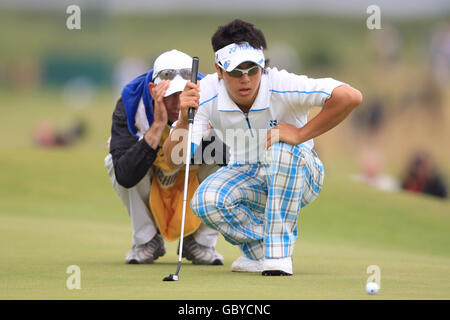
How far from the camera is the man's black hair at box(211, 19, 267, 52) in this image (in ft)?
17.8

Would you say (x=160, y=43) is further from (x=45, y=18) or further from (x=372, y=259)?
(x=372, y=259)

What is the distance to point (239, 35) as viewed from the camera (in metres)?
5.44

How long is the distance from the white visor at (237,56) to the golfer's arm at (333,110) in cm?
48

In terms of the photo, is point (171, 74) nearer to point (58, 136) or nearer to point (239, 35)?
point (239, 35)

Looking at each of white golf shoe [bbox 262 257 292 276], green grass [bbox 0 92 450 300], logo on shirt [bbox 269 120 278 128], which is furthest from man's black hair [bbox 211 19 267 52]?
green grass [bbox 0 92 450 300]

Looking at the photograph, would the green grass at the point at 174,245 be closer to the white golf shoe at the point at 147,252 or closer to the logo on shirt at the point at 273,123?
the white golf shoe at the point at 147,252

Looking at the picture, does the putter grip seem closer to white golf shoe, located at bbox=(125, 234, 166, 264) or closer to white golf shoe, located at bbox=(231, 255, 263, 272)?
white golf shoe, located at bbox=(231, 255, 263, 272)

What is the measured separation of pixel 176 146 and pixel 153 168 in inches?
33.6

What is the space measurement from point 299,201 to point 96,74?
1325 inches

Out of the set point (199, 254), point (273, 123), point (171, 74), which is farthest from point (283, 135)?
point (199, 254)

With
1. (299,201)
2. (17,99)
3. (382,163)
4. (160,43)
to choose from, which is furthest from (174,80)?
(160,43)

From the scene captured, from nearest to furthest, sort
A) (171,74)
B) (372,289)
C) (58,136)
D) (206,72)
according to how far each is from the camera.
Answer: (372,289) → (171,74) → (58,136) → (206,72)

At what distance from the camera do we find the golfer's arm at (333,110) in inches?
208

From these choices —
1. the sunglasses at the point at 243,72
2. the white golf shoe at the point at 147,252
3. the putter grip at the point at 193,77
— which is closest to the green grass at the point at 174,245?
the white golf shoe at the point at 147,252
